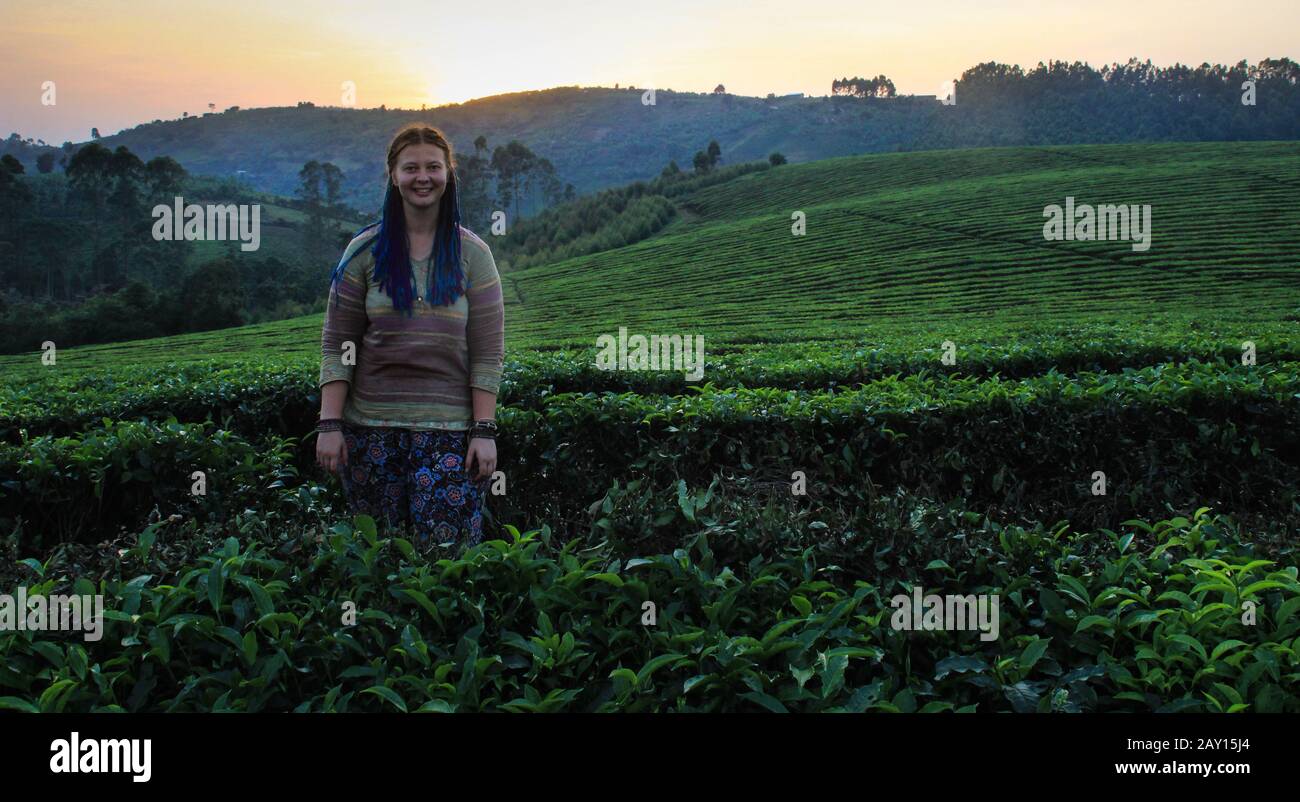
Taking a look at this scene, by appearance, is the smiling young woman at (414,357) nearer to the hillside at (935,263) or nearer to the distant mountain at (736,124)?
the hillside at (935,263)

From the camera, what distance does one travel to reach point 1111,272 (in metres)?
26.5

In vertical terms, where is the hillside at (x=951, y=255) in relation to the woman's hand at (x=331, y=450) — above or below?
above

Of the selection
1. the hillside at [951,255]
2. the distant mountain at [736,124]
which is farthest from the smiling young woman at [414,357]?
the distant mountain at [736,124]

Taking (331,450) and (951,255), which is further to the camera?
(951,255)

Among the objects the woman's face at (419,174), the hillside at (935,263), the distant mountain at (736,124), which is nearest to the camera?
the woman's face at (419,174)

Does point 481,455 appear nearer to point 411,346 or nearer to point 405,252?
point 411,346

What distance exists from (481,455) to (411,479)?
1.04 ft

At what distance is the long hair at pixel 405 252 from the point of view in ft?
10.8

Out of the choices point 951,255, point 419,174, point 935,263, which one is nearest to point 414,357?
point 419,174

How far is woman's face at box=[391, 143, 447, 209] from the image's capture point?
3.28 m

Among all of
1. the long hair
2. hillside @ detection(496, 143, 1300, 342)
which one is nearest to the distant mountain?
hillside @ detection(496, 143, 1300, 342)

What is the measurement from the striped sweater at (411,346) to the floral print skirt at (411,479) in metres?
0.06

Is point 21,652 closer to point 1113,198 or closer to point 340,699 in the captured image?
point 340,699

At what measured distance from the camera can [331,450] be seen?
130 inches
